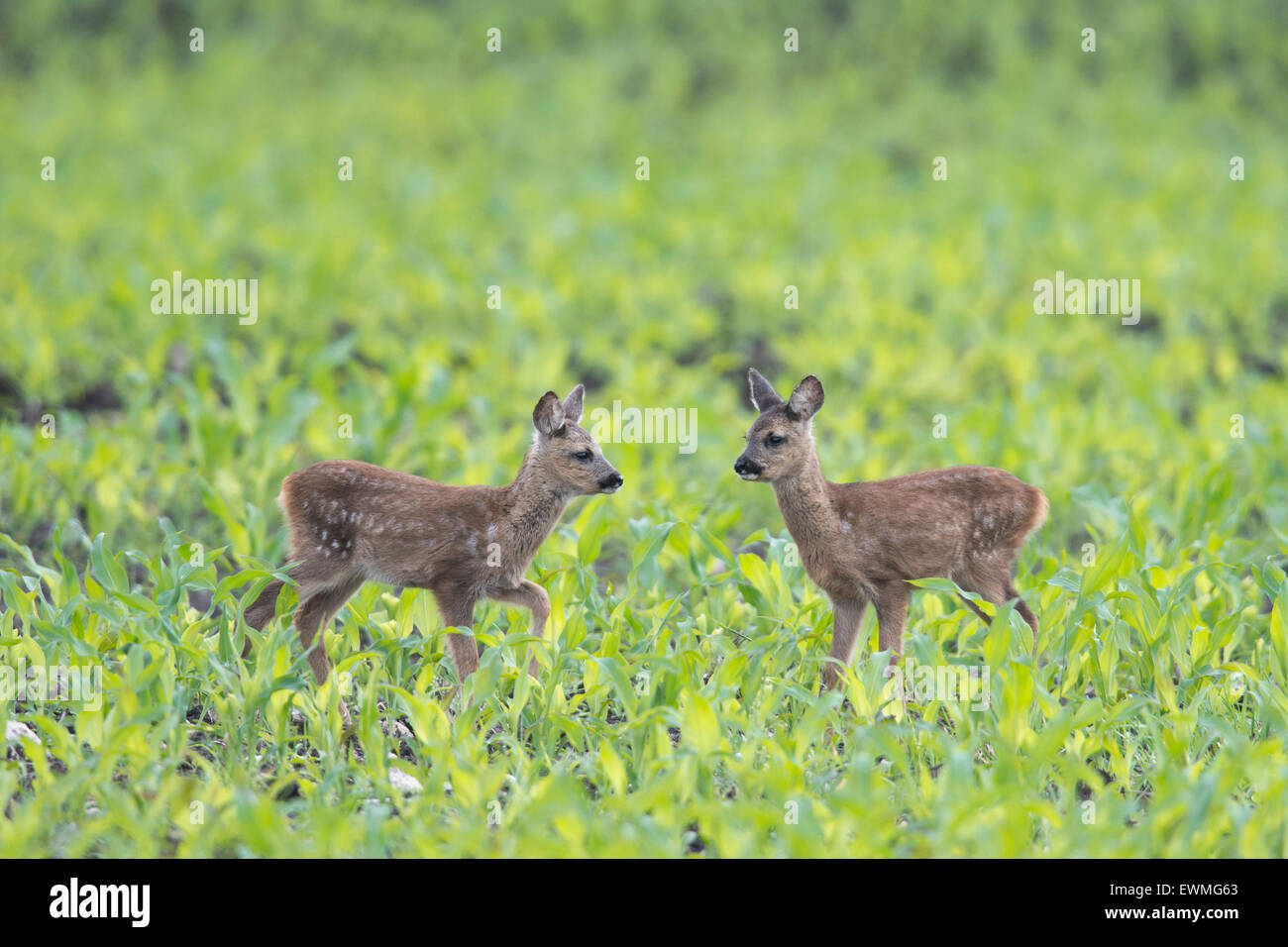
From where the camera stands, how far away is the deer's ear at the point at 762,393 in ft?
22.0

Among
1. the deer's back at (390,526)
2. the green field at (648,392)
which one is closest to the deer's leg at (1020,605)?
the green field at (648,392)

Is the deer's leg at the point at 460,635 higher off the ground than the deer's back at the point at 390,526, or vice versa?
the deer's back at the point at 390,526

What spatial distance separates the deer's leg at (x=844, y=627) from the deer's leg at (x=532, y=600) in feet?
3.84

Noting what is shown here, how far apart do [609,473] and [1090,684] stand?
2.33 meters

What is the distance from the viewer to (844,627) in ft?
21.4

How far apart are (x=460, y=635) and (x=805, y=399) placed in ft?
5.68

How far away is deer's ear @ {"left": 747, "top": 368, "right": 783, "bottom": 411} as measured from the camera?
6.71 meters

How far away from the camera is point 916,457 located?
955cm

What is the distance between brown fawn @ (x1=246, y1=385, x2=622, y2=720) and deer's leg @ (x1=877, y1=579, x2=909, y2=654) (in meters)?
1.20

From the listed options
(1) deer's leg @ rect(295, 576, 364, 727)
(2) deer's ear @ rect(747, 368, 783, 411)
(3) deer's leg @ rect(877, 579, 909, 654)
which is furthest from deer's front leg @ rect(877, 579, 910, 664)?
(1) deer's leg @ rect(295, 576, 364, 727)
